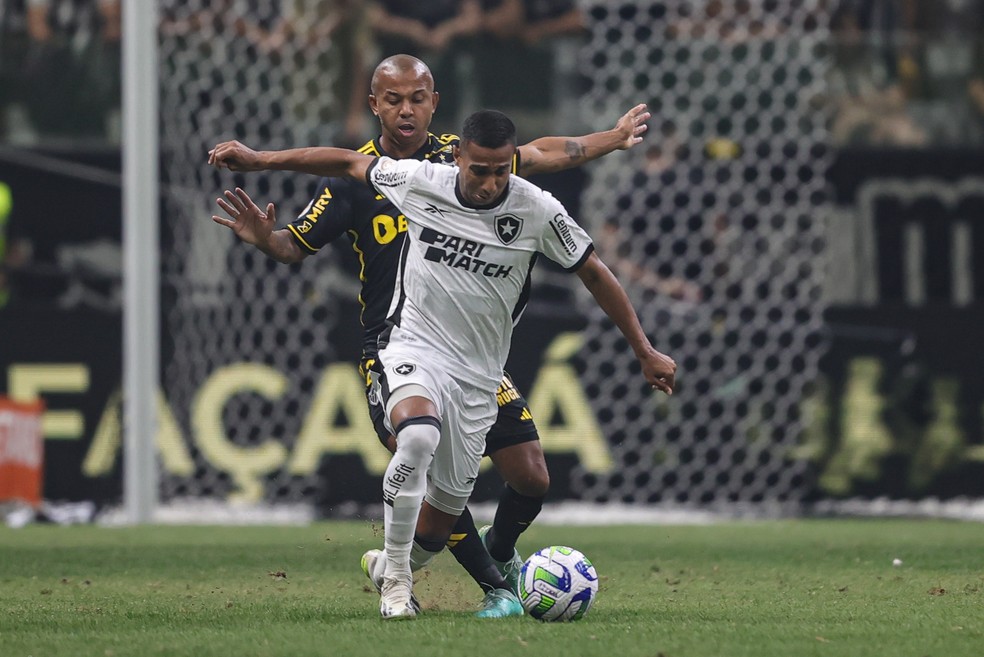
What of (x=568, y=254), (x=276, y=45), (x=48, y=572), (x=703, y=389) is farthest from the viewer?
(x=276, y=45)

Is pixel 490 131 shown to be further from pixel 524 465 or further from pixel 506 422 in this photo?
pixel 524 465

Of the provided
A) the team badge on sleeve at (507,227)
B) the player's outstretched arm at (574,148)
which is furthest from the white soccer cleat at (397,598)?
the player's outstretched arm at (574,148)

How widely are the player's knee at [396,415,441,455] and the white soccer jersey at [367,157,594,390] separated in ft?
1.18

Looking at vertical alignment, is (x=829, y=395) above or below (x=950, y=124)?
below

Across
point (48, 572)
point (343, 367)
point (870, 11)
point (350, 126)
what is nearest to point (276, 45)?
point (350, 126)

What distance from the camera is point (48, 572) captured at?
7.88m

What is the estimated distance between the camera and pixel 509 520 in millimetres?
6828

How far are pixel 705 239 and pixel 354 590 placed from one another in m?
5.27

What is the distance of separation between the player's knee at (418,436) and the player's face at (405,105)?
4.29 feet

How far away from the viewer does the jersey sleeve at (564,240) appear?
6.07 meters

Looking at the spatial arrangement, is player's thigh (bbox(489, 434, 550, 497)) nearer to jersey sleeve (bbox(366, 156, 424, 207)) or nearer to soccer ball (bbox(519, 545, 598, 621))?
soccer ball (bbox(519, 545, 598, 621))

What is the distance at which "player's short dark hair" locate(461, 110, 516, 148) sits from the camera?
582 cm

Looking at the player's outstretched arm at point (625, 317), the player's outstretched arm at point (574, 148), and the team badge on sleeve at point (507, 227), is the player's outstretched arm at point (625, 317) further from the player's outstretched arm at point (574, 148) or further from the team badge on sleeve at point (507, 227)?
the player's outstretched arm at point (574, 148)

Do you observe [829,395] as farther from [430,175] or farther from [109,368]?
[430,175]
